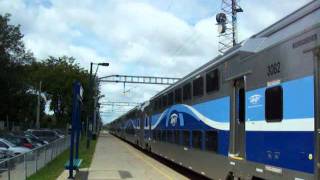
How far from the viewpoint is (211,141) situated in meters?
16.1

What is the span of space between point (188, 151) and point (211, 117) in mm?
4406

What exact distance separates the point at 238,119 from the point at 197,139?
16.9ft

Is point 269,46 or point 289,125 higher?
point 269,46

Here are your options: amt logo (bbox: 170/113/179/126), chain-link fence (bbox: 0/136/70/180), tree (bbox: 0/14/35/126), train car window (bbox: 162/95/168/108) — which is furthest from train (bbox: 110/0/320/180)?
tree (bbox: 0/14/35/126)

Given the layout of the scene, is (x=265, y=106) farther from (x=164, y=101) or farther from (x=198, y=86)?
(x=164, y=101)

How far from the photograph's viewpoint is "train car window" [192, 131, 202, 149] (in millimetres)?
18031

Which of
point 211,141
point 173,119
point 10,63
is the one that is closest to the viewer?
point 211,141

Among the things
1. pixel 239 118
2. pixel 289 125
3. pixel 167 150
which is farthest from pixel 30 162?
pixel 289 125

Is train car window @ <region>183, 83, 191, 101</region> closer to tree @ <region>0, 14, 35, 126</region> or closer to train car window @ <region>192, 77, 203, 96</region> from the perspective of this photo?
train car window @ <region>192, 77, 203, 96</region>

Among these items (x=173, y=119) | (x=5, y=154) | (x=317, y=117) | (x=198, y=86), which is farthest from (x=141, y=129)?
(x=317, y=117)

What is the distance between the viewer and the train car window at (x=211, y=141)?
1555 centimetres

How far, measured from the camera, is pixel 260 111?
36.8 ft

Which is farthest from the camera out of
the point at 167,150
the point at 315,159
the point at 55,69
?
the point at 55,69

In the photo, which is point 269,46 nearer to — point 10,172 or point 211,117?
point 211,117
